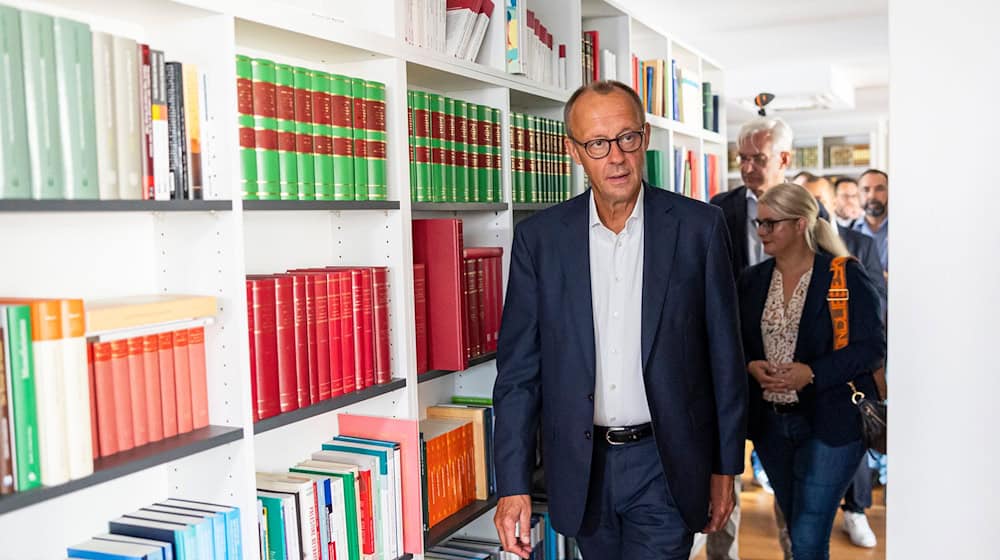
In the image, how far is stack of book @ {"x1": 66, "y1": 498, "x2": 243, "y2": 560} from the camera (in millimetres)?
1730

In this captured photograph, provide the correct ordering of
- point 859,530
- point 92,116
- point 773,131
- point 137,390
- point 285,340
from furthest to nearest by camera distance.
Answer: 1. point 859,530
2. point 773,131
3. point 285,340
4. point 137,390
5. point 92,116

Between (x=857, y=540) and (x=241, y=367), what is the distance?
3.77 metres

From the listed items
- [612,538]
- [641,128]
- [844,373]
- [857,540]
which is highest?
[641,128]

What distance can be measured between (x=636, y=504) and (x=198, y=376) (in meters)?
1.12

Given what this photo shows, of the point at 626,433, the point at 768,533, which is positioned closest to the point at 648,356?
the point at 626,433

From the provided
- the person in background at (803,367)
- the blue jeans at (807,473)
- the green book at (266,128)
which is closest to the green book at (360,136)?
the green book at (266,128)

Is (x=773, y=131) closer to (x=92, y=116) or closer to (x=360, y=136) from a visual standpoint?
(x=360, y=136)

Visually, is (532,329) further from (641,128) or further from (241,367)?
(241,367)

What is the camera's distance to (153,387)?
1731 mm

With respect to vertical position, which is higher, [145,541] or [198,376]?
[198,376]

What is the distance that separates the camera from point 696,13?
19.2 ft

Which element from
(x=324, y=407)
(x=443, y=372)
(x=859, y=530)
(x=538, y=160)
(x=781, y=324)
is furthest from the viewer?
(x=859, y=530)

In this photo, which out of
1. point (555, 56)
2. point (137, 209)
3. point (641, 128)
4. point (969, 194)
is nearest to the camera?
point (137, 209)

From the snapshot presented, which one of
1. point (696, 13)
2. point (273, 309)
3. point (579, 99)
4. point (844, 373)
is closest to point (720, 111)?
point (696, 13)
